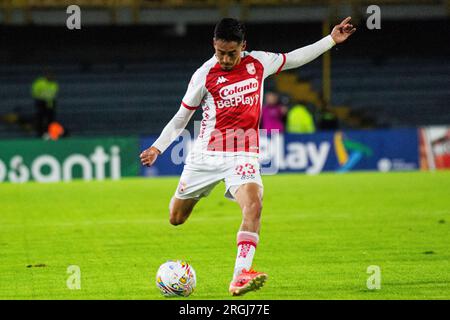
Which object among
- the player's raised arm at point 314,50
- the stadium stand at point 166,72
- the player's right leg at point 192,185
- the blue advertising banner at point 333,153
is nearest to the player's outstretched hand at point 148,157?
the player's right leg at point 192,185

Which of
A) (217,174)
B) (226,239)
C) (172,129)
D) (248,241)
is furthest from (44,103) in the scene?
(248,241)

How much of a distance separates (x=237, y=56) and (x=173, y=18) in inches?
921

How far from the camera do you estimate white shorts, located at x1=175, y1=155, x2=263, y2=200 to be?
8.71m

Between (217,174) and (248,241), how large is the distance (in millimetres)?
870

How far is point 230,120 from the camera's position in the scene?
8852 millimetres

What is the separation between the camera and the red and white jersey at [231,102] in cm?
880

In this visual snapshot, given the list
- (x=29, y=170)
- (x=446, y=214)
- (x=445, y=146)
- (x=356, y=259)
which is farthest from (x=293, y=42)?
(x=356, y=259)

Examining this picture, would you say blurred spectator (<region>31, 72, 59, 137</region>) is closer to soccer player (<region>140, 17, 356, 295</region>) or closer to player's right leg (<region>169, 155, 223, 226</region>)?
player's right leg (<region>169, 155, 223, 226</region>)

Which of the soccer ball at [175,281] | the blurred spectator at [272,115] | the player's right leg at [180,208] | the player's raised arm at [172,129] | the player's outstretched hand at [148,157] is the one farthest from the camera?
the blurred spectator at [272,115]

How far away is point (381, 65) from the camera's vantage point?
34.3 meters

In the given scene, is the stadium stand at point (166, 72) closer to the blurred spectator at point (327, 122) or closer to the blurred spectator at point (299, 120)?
the blurred spectator at point (327, 122)

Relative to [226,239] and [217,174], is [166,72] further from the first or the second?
[217,174]
